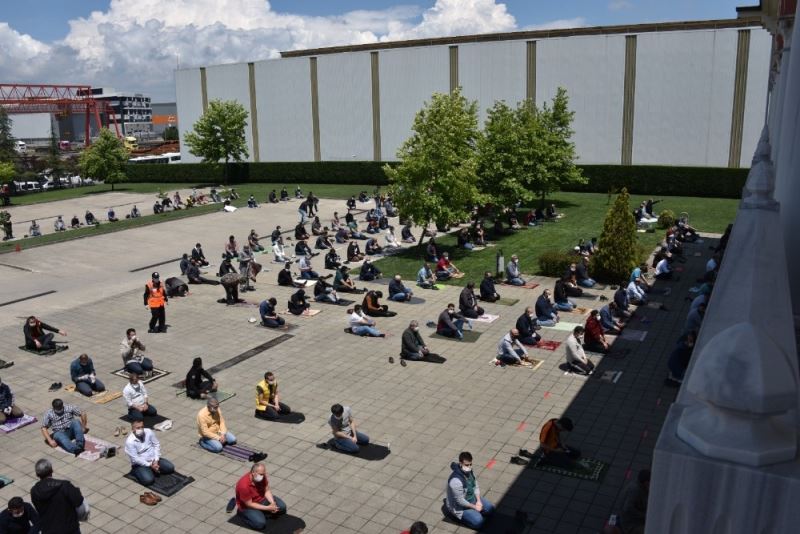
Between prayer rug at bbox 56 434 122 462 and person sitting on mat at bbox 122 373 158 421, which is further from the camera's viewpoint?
person sitting on mat at bbox 122 373 158 421

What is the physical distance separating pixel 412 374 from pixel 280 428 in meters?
3.90

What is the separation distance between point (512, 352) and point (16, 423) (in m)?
10.8

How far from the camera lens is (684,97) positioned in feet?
155

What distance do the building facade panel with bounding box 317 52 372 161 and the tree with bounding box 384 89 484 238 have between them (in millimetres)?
30506

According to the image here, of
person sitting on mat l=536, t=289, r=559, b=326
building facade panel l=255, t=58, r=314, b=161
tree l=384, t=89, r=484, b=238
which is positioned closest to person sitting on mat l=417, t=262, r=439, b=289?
tree l=384, t=89, r=484, b=238

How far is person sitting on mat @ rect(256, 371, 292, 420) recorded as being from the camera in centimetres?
1361

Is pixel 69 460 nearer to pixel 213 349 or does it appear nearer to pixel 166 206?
pixel 213 349

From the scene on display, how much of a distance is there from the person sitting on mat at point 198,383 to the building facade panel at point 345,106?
150 ft

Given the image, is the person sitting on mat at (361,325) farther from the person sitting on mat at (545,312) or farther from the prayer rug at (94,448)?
the prayer rug at (94,448)

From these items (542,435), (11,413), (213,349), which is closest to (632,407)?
(542,435)

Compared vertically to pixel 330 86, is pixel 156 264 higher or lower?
lower

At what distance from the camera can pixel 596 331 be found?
17.1 metres

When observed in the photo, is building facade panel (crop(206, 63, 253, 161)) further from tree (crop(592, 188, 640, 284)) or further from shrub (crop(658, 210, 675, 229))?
tree (crop(592, 188, 640, 284))

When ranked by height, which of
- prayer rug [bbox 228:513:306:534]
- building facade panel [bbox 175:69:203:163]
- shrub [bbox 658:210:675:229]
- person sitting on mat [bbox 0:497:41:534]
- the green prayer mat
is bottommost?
prayer rug [bbox 228:513:306:534]
